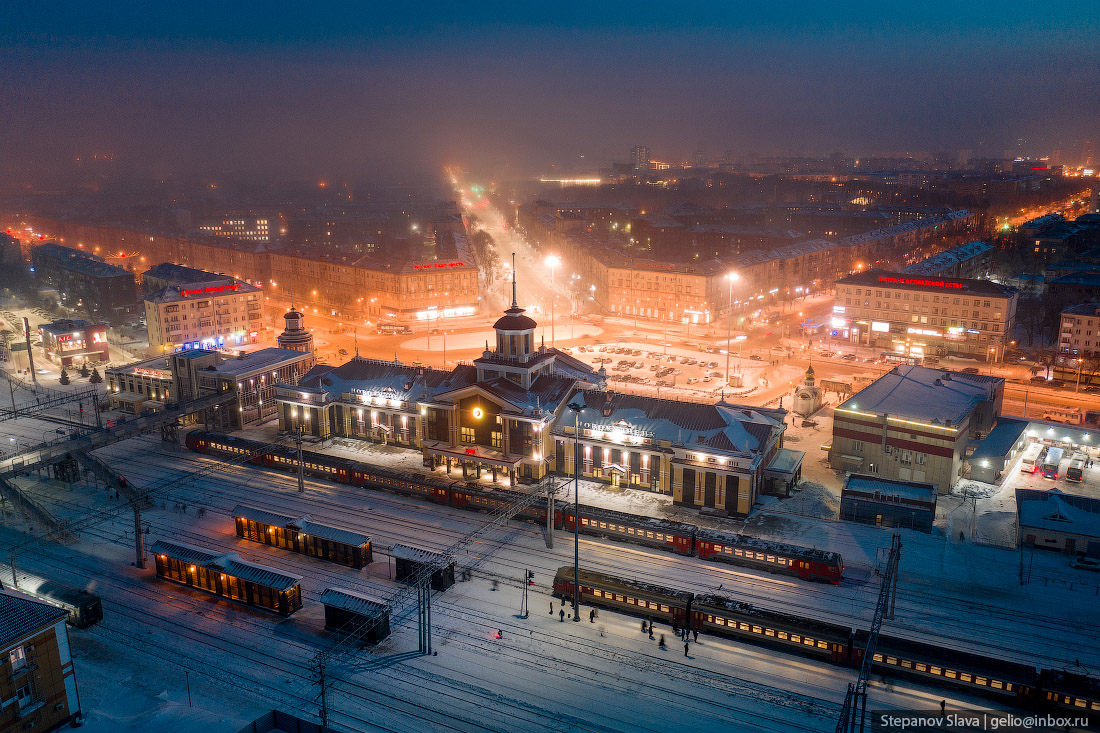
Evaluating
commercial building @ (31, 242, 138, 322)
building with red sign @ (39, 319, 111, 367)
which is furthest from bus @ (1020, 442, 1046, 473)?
commercial building @ (31, 242, 138, 322)

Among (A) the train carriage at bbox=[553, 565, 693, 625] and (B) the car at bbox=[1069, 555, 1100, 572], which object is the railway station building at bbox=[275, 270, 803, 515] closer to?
(A) the train carriage at bbox=[553, 565, 693, 625]

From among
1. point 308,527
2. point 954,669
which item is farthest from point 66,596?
point 954,669

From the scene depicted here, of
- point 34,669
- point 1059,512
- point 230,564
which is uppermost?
point 34,669

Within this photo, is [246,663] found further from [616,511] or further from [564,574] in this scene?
[616,511]

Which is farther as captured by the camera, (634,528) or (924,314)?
(924,314)

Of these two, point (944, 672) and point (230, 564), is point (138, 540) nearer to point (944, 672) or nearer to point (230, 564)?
point (230, 564)

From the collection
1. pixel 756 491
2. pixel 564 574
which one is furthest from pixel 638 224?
pixel 564 574

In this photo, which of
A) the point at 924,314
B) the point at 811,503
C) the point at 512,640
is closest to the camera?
the point at 512,640
